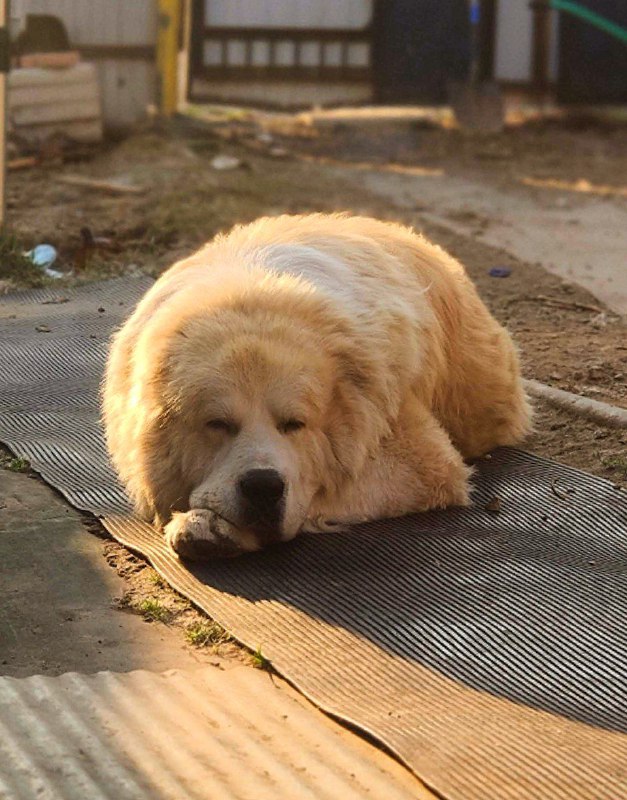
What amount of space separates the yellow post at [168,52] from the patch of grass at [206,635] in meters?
10.7

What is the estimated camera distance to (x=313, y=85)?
1598cm

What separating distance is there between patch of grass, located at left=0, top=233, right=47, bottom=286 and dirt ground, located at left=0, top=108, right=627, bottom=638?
1cm

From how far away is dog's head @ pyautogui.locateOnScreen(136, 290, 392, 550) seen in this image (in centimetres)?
419

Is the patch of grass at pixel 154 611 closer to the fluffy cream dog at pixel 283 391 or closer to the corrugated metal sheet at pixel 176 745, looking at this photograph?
the fluffy cream dog at pixel 283 391

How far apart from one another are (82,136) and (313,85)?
158 inches

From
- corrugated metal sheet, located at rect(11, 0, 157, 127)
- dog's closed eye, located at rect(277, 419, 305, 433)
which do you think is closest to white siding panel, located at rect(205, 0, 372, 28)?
corrugated metal sheet, located at rect(11, 0, 157, 127)

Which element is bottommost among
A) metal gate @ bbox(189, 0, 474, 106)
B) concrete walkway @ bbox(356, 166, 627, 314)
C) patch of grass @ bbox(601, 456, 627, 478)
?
concrete walkway @ bbox(356, 166, 627, 314)

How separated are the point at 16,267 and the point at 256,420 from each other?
4340 mm

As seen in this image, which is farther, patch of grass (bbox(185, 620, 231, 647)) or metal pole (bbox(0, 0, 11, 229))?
metal pole (bbox(0, 0, 11, 229))

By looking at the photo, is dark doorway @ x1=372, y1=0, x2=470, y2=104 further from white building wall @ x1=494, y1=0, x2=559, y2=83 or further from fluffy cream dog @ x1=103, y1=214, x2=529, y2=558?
fluffy cream dog @ x1=103, y1=214, x2=529, y2=558

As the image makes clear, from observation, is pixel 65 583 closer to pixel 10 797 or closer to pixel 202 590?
pixel 202 590

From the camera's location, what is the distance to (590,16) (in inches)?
615

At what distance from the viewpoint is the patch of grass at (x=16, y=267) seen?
8.03 m

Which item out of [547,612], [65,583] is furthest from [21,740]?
[547,612]
